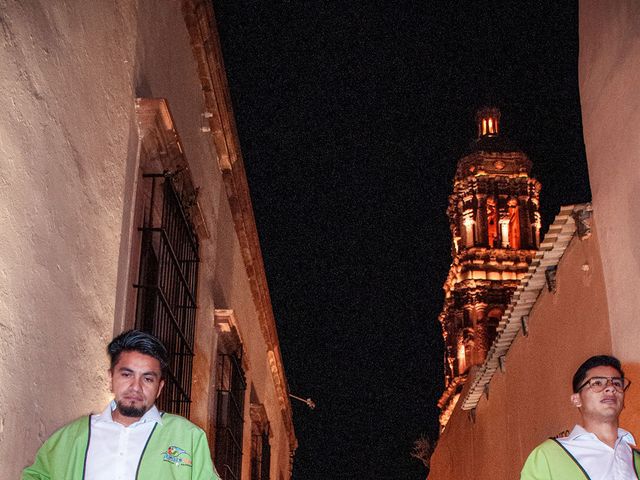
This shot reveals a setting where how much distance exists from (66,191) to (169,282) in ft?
8.68

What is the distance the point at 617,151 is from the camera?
323 inches

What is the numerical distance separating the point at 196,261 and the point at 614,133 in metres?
3.62

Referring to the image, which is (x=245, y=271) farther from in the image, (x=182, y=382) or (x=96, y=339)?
(x=96, y=339)

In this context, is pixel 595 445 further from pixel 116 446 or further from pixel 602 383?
pixel 116 446

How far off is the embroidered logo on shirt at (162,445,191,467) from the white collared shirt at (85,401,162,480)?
95 millimetres

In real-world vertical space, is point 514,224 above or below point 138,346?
above

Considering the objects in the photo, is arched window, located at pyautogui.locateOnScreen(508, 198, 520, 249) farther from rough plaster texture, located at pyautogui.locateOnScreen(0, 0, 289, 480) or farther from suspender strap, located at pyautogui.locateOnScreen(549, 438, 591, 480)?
suspender strap, located at pyautogui.locateOnScreen(549, 438, 591, 480)

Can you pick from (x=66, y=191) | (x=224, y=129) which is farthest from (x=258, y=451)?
(x=66, y=191)

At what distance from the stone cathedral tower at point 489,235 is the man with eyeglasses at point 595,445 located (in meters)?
33.8

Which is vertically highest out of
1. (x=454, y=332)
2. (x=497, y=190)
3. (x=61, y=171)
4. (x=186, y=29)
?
(x=497, y=190)

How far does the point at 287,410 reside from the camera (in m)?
22.1

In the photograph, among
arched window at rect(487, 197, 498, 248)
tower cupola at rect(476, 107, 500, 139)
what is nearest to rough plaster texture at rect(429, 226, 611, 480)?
arched window at rect(487, 197, 498, 248)

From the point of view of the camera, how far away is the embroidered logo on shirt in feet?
12.6

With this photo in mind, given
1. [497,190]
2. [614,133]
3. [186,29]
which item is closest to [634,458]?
[614,133]
